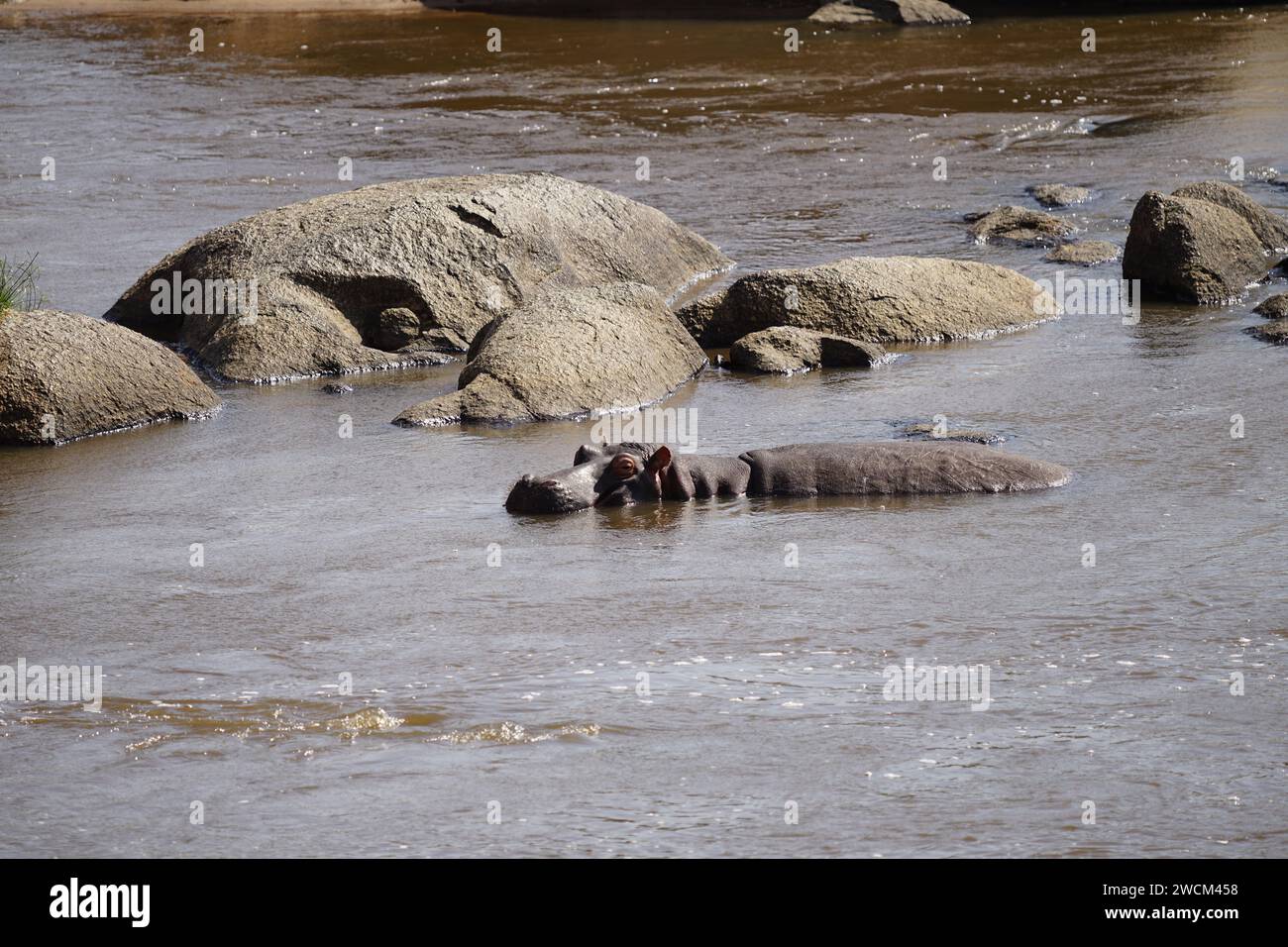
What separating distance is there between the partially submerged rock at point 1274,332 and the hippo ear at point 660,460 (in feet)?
16.8

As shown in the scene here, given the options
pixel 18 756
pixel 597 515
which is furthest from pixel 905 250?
pixel 18 756

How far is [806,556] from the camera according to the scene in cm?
775

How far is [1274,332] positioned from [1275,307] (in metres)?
0.59

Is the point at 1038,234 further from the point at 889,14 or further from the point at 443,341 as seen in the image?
the point at 889,14

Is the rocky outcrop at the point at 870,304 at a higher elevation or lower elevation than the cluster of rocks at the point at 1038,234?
lower

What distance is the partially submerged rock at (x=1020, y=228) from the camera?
15430 millimetres

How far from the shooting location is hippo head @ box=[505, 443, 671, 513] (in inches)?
336

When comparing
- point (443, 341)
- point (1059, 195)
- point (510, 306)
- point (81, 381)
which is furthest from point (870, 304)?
point (1059, 195)

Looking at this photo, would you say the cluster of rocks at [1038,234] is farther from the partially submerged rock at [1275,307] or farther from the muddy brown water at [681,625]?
the partially submerged rock at [1275,307]

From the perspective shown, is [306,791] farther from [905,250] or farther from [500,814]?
[905,250]

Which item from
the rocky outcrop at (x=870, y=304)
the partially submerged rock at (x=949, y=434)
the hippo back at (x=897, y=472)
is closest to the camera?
the hippo back at (x=897, y=472)

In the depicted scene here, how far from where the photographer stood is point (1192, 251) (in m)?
13.3

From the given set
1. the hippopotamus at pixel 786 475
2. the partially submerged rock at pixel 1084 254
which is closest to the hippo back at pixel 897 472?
the hippopotamus at pixel 786 475

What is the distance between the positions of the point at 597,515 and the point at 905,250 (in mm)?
7306
